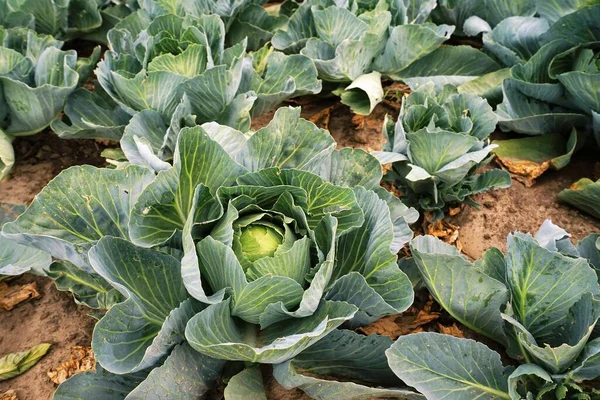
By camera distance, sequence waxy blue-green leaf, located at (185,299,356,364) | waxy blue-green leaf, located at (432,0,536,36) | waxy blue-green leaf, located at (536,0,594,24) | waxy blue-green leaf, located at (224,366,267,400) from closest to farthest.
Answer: waxy blue-green leaf, located at (185,299,356,364) → waxy blue-green leaf, located at (224,366,267,400) → waxy blue-green leaf, located at (536,0,594,24) → waxy blue-green leaf, located at (432,0,536,36)

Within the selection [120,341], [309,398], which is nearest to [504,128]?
[309,398]

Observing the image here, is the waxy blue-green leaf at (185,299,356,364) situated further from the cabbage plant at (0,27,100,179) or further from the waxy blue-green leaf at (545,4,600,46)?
the waxy blue-green leaf at (545,4,600,46)

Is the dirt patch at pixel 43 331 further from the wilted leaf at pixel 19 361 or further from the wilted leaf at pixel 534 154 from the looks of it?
the wilted leaf at pixel 534 154

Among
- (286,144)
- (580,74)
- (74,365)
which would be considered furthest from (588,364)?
(74,365)

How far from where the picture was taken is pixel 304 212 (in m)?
1.83

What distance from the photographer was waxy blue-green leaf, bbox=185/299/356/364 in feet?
5.19

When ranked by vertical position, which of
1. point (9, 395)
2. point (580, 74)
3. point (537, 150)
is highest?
point (580, 74)

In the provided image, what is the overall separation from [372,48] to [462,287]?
1.60 meters

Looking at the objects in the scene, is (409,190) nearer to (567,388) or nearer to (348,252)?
(348,252)

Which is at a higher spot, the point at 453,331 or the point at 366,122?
the point at 366,122

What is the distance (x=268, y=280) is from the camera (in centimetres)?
161

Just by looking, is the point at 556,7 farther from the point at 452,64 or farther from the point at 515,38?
the point at 452,64

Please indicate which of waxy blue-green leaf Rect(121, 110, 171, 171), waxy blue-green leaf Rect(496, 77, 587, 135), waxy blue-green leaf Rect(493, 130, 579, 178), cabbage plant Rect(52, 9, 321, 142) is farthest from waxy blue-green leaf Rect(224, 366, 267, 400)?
waxy blue-green leaf Rect(496, 77, 587, 135)

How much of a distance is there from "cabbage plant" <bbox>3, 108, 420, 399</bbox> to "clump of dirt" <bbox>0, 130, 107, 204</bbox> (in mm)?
1193
